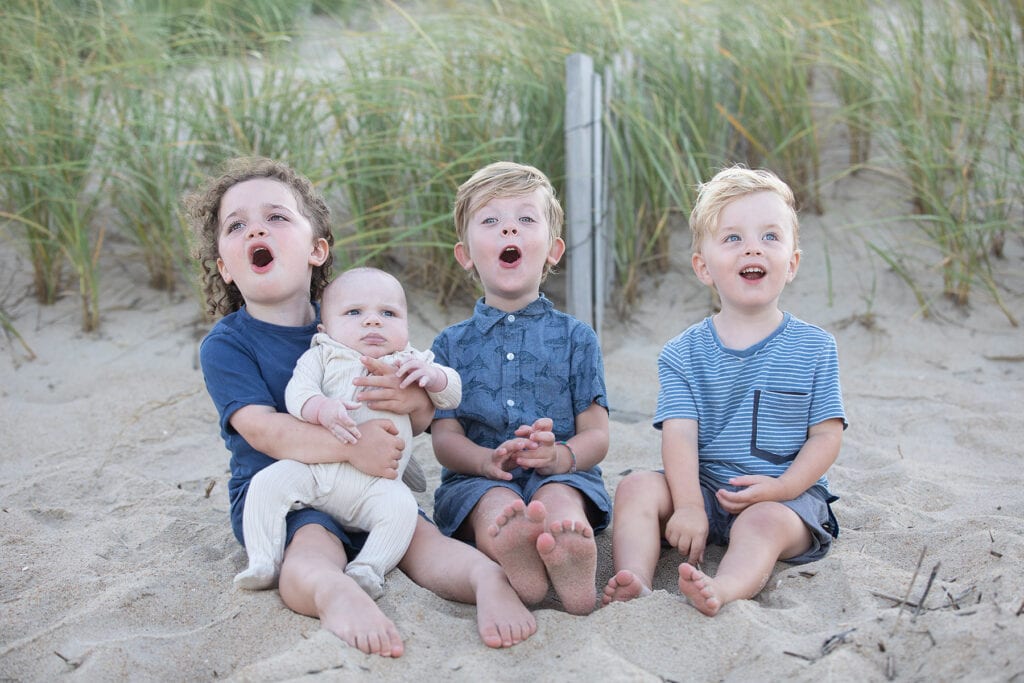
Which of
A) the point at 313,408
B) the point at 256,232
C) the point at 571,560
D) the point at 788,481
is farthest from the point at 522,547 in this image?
the point at 256,232

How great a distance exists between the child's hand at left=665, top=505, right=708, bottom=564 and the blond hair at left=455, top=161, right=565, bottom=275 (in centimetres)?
82

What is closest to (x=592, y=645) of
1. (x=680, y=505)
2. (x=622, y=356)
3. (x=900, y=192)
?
(x=680, y=505)

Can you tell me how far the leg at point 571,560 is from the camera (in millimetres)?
2182

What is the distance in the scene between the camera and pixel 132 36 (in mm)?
4934

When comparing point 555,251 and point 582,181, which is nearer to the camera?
point 555,251

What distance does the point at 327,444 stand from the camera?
2373mm

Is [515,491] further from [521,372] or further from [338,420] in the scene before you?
[338,420]

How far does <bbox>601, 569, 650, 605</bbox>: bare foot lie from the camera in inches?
88.7

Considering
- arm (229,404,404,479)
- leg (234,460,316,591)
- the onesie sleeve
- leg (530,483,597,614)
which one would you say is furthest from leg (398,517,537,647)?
the onesie sleeve

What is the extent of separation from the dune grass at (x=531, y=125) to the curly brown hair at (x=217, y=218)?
4.04 ft

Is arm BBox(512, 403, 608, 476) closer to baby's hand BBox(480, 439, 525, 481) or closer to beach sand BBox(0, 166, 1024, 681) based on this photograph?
baby's hand BBox(480, 439, 525, 481)

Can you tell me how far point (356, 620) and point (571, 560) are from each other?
0.47 meters

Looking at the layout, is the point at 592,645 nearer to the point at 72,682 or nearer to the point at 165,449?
the point at 72,682

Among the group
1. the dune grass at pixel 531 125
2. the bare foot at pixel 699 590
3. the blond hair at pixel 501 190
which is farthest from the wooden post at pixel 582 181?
the bare foot at pixel 699 590
